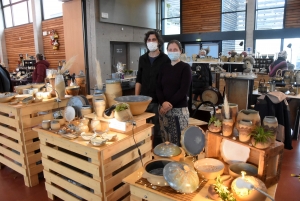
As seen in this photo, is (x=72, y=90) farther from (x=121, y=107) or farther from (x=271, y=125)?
(x=271, y=125)

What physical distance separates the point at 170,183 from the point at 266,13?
8441 mm

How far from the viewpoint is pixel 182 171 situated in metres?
1.32

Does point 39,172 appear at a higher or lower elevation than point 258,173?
lower

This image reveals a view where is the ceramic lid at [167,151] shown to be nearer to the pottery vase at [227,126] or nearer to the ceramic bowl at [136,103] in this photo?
the pottery vase at [227,126]

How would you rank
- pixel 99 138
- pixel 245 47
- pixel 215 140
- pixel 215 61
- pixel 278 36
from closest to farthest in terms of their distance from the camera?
pixel 215 140, pixel 99 138, pixel 215 61, pixel 278 36, pixel 245 47

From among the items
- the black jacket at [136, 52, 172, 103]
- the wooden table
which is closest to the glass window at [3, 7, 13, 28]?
the black jacket at [136, 52, 172, 103]

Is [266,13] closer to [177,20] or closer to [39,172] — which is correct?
[177,20]

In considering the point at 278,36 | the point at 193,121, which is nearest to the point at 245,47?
Result: the point at 278,36

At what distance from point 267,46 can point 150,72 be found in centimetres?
691

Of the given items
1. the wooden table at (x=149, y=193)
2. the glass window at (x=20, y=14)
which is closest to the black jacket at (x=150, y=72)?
the wooden table at (x=149, y=193)

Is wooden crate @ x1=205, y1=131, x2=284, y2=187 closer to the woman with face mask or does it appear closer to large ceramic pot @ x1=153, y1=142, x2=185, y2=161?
large ceramic pot @ x1=153, y1=142, x2=185, y2=161

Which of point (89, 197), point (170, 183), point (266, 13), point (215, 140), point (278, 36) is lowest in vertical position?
point (89, 197)

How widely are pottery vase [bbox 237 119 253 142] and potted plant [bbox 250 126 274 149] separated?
0.03m

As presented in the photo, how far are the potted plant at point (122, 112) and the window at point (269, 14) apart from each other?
25.5ft
